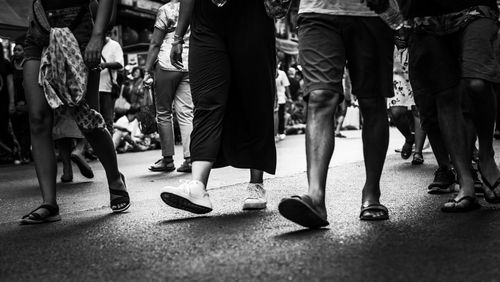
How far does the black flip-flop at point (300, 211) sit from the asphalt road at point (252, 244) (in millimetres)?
58

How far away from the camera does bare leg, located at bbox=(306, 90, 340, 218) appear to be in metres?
3.56

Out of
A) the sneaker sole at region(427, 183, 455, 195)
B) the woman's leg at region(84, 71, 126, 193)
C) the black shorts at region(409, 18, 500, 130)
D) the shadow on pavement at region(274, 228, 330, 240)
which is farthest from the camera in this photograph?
the sneaker sole at region(427, 183, 455, 195)

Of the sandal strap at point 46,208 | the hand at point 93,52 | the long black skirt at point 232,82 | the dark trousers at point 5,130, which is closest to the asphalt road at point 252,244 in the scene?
the sandal strap at point 46,208

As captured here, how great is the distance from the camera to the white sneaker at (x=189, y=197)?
12.8ft

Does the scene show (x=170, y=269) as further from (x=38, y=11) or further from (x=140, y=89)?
(x=140, y=89)

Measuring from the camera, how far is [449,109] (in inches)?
166

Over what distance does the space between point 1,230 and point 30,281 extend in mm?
1448

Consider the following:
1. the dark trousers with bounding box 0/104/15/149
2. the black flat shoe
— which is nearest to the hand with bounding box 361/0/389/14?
the black flat shoe

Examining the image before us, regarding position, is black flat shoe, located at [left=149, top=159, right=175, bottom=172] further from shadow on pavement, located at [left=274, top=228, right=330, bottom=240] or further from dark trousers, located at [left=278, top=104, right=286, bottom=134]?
dark trousers, located at [left=278, top=104, right=286, bottom=134]

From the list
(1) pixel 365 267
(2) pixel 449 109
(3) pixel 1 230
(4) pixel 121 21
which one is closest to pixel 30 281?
(1) pixel 365 267

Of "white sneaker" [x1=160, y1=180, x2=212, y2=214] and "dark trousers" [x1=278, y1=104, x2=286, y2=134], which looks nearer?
"white sneaker" [x1=160, y1=180, x2=212, y2=214]

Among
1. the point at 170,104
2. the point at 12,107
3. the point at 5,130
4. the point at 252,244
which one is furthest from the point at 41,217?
the point at 5,130

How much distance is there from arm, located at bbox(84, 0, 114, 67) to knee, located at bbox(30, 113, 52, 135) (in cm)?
39

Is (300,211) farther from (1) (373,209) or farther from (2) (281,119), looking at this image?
(2) (281,119)
